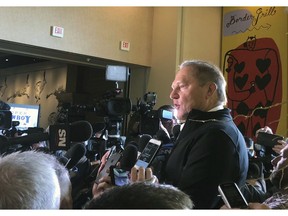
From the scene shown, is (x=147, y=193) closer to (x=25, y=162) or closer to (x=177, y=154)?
(x=25, y=162)

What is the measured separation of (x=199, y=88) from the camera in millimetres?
1532

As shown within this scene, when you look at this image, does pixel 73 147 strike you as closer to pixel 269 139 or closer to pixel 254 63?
pixel 269 139

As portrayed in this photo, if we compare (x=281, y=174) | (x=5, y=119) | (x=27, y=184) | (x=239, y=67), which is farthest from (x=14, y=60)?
(x=27, y=184)

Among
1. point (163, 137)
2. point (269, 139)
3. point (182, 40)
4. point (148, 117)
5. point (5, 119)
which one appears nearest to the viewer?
point (5, 119)

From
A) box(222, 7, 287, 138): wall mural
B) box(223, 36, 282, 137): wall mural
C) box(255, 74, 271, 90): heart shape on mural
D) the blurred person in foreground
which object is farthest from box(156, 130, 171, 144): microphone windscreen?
box(255, 74, 271, 90): heart shape on mural

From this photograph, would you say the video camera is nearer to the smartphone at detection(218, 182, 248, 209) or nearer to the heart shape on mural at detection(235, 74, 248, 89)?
the smartphone at detection(218, 182, 248, 209)

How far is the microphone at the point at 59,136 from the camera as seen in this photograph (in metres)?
1.12

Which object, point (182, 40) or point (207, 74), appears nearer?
point (207, 74)

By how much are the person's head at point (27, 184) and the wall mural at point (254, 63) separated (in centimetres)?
306

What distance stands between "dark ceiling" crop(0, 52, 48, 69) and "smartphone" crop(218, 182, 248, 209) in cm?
340

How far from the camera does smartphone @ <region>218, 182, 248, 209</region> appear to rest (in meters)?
0.85

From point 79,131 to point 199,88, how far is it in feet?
1.74
